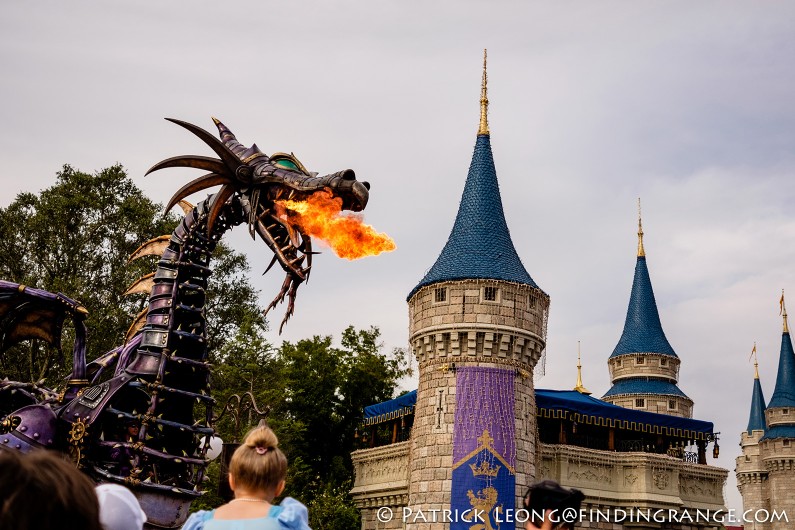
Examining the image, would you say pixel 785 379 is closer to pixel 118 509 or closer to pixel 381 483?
pixel 381 483

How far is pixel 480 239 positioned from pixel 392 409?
7.96 m

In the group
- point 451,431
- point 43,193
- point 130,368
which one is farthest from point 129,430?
point 43,193

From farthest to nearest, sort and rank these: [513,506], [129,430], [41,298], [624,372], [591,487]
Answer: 1. [624,372]
2. [591,487]
3. [513,506]
4. [41,298]
5. [129,430]

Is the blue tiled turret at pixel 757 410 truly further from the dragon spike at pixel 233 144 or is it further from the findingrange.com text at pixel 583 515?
the dragon spike at pixel 233 144

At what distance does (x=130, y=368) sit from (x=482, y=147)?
2685cm

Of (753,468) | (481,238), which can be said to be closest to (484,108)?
(481,238)

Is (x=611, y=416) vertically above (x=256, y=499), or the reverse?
(x=611, y=416)

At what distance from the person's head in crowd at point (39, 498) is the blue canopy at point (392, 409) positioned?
32.7m

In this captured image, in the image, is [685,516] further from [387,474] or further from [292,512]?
[292,512]

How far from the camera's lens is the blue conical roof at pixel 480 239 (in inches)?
1245

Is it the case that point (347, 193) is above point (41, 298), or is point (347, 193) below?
above

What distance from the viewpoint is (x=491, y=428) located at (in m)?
30.0

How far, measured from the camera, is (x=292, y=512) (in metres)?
3.84

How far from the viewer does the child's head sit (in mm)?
3979
